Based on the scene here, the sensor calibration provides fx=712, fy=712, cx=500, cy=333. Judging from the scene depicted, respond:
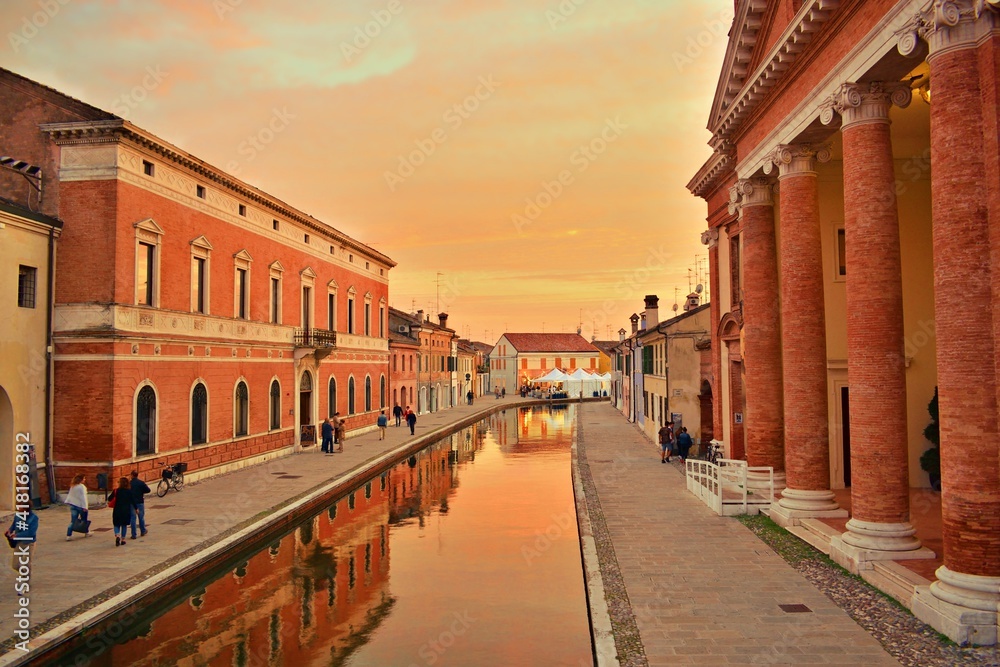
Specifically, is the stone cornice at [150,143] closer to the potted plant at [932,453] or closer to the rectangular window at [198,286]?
the rectangular window at [198,286]

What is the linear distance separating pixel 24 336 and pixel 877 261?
18.0 metres

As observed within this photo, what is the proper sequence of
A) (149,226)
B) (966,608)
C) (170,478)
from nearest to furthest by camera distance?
(966,608) < (170,478) < (149,226)

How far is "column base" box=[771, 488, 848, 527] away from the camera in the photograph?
43.6ft

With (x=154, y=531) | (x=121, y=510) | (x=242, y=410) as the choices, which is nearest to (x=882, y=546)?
(x=121, y=510)

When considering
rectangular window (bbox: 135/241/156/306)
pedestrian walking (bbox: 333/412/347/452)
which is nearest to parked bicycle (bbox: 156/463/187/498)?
rectangular window (bbox: 135/241/156/306)

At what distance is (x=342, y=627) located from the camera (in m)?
10.1

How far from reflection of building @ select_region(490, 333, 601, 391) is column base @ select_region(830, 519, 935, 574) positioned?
3373 inches

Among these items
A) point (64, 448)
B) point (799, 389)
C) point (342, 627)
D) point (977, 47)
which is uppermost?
point (977, 47)

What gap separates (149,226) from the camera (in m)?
19.0

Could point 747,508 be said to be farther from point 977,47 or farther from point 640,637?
point 977,47

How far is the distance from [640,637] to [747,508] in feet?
26.1

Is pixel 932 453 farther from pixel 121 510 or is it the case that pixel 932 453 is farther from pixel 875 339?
pixel 121 510

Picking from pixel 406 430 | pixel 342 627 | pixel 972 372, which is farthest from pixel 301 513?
pixel 406 430

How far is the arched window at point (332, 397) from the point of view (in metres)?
32.3
